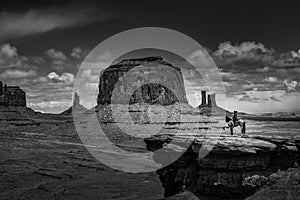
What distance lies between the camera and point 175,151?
21.5 m

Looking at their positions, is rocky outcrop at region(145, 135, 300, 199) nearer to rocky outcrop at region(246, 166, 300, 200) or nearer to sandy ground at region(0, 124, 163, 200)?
rocky outcrop at region(246, 166, 300, 200)

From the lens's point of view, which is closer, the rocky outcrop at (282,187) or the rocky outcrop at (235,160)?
the rocky outcrop at (282,187)

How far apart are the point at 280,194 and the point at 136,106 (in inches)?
5576

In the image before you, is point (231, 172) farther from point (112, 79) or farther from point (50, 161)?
point (112, 79)

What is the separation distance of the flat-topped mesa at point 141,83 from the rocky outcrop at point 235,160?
144 meters

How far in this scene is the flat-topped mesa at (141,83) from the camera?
170 m

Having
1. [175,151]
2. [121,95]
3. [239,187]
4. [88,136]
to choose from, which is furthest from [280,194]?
[121,95]

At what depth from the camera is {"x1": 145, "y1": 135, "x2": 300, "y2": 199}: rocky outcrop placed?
18234 millimetres

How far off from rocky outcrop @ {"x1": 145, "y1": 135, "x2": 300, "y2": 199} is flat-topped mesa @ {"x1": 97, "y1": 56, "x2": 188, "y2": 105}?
472 ft

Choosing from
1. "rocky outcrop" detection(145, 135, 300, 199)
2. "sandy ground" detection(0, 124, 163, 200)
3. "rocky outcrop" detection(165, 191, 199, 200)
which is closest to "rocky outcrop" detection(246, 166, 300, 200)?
"rocky outcrop" detection(145, 135, 300, 199)

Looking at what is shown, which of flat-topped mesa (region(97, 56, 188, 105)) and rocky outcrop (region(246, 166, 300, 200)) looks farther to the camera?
flat-topped mesa (region(97, 56, 188, 105))

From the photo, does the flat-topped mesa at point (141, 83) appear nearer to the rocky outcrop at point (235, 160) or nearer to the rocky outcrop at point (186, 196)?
the rocky outcrop at point (186, 196)

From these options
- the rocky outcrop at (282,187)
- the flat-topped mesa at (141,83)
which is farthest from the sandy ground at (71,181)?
the flat-topped mesa at (141,83)

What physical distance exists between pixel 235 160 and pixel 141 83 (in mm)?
158975
